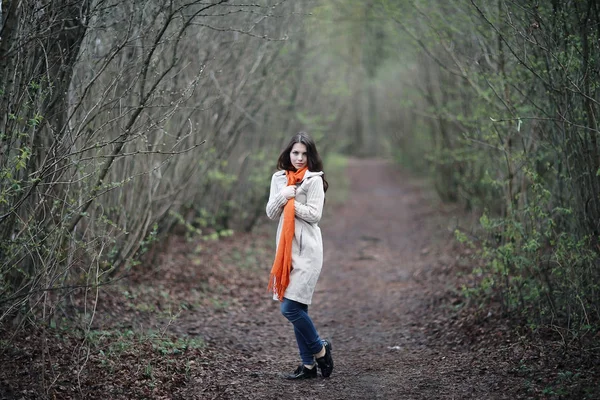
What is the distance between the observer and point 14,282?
5.19 metres

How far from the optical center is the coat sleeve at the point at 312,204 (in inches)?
185

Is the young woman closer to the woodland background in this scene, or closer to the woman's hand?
the woman's hand

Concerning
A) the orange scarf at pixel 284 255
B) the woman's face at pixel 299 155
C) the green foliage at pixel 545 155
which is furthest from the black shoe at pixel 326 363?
the green foliage at pixel 545 155

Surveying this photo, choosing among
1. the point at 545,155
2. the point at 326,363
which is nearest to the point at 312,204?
the point at 326,363

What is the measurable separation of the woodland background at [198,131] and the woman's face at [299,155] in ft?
3.14

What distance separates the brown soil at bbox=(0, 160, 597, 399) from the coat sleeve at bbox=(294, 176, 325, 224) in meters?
1.39

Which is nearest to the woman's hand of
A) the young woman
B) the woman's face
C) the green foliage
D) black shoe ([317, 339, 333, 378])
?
the young woman

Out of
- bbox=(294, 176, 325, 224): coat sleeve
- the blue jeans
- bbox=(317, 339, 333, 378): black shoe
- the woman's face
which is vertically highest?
the woman's face

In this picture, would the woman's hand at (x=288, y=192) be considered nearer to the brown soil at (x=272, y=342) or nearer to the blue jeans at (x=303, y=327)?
the blue jeans at (x=303, y=327)

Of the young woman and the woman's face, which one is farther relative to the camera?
the woman's face

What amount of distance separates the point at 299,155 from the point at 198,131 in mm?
3473

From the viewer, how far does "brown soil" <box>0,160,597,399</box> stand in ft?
14.7

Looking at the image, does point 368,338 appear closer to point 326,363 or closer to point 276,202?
point 326,363

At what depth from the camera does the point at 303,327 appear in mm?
4746
